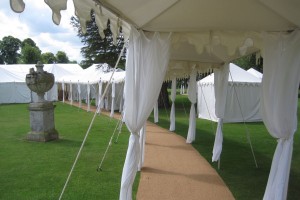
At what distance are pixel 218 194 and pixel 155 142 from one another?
4912 mm

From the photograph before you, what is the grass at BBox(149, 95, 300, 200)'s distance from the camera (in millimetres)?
5780

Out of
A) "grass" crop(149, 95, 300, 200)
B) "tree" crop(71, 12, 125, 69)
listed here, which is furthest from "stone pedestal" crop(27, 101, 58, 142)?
"tree" crop(71, 12, 125, 69)

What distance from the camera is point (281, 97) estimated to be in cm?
418

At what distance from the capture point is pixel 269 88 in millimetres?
4254

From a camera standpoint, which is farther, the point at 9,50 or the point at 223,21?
the point at 9,50

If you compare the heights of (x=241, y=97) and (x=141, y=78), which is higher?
(x=141, y=78)

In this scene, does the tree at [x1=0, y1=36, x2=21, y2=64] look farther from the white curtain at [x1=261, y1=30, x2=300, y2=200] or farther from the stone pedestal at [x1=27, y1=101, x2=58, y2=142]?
the white curtain at [x1=261, y1=30, x2=300, y2=200]

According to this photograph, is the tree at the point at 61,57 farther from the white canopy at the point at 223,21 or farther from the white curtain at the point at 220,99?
the white canopy at the point at 223,21

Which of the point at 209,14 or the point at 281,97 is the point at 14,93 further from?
the point at 281,97

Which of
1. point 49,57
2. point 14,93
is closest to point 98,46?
point 14,93

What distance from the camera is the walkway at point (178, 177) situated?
5344mm

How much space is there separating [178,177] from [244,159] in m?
2.59

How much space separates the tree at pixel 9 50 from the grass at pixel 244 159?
61121mm

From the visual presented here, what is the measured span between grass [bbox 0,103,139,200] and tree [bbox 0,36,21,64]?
60.3m
